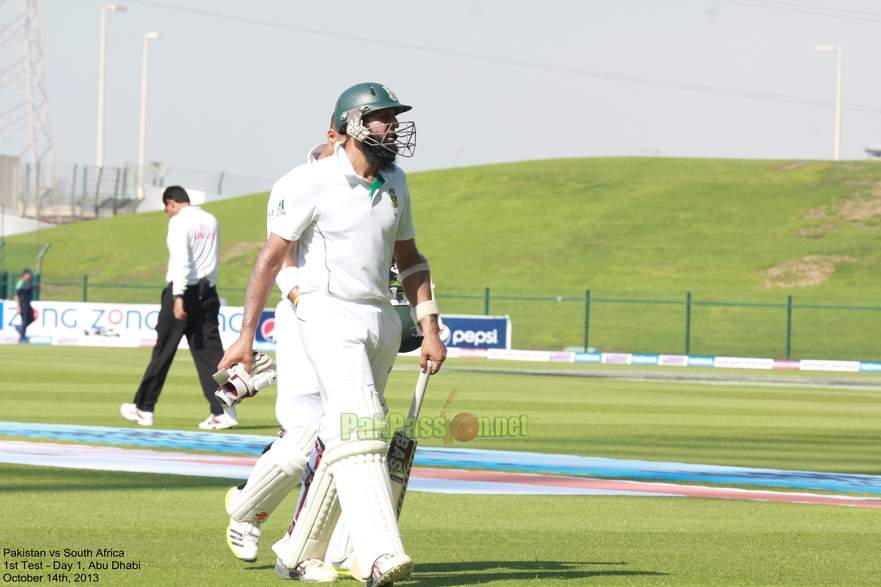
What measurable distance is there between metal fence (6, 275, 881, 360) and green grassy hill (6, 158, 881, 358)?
9cm

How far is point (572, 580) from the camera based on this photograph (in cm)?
541

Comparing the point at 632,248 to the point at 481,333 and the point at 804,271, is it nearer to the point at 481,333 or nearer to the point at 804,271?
the point at 804,271

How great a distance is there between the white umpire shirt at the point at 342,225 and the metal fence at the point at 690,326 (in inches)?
1551

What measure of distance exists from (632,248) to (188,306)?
48962 mm

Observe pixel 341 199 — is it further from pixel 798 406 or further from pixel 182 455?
pixel 798 406

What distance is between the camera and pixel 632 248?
59.5m

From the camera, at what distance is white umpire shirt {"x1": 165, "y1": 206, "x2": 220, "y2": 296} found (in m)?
11.6

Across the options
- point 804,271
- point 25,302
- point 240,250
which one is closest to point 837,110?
point 804,271

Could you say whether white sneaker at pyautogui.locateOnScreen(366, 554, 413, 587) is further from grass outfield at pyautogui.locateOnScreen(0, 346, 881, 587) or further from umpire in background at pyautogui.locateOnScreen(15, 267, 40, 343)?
umpire in background at pyautogui.locateOnScreen(15, 267, 40, 343)

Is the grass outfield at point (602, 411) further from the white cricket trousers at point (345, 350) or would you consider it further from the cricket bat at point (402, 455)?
the white cricket trousers at point (345, 350)

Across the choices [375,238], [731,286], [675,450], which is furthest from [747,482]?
[731,286]

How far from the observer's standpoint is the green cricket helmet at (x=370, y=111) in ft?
17.2

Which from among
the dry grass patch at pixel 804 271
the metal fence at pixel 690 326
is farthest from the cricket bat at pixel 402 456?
the dry grass patch at pixel 804 271

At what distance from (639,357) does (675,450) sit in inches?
946
